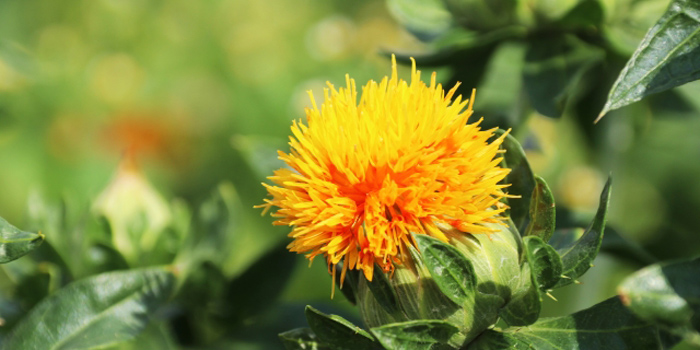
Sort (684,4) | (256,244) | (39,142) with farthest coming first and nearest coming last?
(39,142), (256,244), (684,4)

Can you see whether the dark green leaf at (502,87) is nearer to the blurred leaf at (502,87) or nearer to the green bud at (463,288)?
the blurred leaf at (502,87)

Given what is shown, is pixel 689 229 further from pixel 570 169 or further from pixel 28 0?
pixel 28 0

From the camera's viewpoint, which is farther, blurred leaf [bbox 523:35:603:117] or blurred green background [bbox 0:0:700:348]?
blurred green background [bbox 0:0:700:348]

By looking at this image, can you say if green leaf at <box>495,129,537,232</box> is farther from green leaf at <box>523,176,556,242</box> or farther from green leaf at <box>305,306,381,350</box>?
green leaf at <box>305,306,381,350</box>

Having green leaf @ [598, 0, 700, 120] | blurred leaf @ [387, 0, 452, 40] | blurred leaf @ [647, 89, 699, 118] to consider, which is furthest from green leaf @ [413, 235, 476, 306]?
blurred leaf @ [647, 89, 699, 118]

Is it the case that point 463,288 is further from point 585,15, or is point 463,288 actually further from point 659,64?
point 585,15

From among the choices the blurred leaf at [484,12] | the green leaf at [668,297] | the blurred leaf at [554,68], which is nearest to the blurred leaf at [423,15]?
the blurred leaf at [484,12]

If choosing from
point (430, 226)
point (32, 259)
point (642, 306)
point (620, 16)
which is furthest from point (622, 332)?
point (32, 259)
